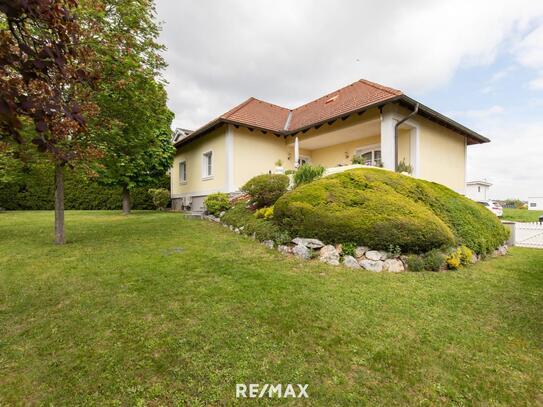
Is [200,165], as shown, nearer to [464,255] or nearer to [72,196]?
[72,196]

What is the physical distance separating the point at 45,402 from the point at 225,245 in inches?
177

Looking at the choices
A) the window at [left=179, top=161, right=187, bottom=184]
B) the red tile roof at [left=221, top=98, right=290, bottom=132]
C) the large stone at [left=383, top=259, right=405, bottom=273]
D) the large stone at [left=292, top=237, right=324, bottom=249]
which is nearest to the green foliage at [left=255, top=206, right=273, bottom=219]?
the large stone at [left=292, top=237, right=324, bottom=249]

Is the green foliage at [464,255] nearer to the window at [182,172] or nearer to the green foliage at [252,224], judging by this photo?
the green foliage at [252,224]

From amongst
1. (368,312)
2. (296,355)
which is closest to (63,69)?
(296,355)

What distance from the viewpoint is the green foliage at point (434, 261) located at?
5.25 m

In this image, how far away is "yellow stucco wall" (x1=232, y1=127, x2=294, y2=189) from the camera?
1184 centimetres

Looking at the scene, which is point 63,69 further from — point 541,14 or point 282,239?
point 541,14

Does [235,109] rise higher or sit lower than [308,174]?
higher

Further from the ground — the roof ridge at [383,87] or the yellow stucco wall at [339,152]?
the roof ridge at [383,87]

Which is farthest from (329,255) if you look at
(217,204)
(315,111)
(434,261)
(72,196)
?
(72,196)

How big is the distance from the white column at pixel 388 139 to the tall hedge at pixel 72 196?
12116 mm

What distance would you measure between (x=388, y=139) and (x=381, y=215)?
5091 mm

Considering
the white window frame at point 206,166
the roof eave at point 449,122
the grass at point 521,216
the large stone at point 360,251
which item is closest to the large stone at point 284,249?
the large stone at point 360,251

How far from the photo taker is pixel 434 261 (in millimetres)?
5262
